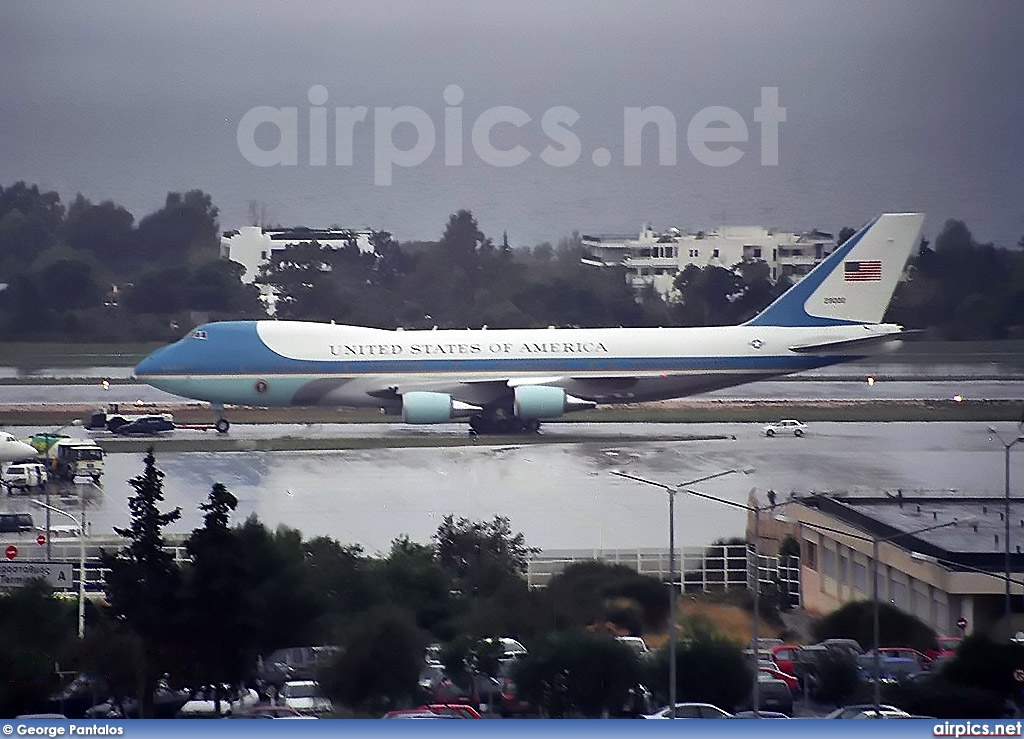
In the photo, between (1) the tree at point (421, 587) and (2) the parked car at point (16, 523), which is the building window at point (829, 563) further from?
(2) the parked car at point (16, 523)

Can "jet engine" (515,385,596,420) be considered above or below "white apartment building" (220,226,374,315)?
below

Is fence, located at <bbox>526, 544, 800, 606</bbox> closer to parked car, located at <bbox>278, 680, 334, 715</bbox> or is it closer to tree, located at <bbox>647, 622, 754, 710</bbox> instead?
tree, located at <bbox>647, 622, 754, 710</bbox>

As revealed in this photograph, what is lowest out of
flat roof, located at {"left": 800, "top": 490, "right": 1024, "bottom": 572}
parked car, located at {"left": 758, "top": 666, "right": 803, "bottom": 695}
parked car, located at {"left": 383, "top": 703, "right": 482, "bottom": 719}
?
parked car, located at {"left": 383, "top": 703, "right": 482, "bottom": 719}

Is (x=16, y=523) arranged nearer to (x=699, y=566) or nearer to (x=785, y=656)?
(x=699, y=566)

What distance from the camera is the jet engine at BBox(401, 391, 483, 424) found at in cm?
1331

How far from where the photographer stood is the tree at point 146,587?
10586 millimetres

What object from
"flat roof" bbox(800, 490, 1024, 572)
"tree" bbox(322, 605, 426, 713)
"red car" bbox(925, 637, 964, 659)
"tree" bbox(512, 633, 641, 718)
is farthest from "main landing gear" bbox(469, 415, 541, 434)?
"red car" bbox(925, 637, 964, 659)

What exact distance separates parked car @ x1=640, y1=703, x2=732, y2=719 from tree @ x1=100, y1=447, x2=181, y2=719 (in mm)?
3296

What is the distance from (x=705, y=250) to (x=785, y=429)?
1604 mm

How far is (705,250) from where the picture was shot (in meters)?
12.8

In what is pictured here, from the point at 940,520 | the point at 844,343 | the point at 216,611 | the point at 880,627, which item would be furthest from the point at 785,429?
the point at 216,611

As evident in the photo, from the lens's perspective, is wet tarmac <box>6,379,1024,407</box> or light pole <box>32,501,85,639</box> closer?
light pole <box>32,501,85,639</box>

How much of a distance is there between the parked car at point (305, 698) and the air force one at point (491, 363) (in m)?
2.96

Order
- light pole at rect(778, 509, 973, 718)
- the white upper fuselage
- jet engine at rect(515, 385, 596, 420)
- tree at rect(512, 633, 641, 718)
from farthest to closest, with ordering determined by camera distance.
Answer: jet engine at rect(515, 385, 596, 420) < the white upper fuselage < tree at rect(512, 633, 641, 718) < light pole at rect(778, 509, 973, 718)
